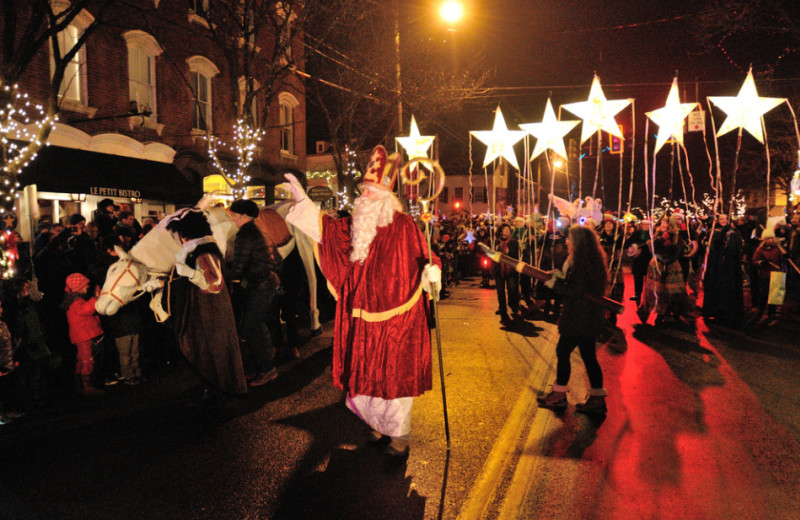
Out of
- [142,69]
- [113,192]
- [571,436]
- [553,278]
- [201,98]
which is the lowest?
[571,436]

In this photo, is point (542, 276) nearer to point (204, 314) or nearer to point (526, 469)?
point (526, 469)

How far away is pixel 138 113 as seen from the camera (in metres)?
13.5

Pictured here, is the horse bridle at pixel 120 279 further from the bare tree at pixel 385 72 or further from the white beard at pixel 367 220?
the bare tree at pixel 385 72

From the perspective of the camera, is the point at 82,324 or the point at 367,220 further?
the point at 82,324

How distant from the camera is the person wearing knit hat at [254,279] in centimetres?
596

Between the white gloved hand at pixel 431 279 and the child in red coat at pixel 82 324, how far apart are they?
3.66 metres

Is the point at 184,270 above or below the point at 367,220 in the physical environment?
below

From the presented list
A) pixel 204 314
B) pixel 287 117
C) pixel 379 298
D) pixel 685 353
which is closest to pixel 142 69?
pixel 287 117

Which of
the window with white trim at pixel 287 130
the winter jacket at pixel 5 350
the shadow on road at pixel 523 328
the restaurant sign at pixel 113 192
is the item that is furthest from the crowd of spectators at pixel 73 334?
the window with white trim at pixel 287 130

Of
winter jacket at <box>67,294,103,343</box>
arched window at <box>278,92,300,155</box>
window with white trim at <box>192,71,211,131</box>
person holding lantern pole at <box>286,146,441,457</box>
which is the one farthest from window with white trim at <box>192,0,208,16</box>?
person holding lantern pole at <box>286,146,441,457</box>

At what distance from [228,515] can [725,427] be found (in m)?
4.28

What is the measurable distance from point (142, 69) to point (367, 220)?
575 inches

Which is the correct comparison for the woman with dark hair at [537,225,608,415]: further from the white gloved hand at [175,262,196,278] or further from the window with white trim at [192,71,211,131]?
the window with white trim at [192,71,211,131]

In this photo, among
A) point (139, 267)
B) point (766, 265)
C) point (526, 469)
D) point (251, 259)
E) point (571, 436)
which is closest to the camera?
point (526, 469)
